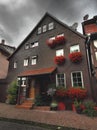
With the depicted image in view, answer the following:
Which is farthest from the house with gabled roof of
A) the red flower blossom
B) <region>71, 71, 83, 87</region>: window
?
the red flower blossom

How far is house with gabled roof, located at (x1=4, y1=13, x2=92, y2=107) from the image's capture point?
10.6 m

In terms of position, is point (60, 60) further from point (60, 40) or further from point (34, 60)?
point (34, 60)

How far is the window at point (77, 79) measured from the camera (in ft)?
33.7

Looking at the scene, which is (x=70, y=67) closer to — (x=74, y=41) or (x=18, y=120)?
(x=74, y=41)

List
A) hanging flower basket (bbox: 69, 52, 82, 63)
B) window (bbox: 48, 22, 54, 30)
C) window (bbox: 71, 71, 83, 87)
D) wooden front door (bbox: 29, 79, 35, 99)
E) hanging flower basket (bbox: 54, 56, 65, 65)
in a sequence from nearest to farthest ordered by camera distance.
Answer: window (bbox: 71, 71, 83, 87)
hanging flower basket (bbox: 69, 52, 82, 63)
hanging flower basket (bbox: 54, 56, 65, 65)
wooden front door (bbox: 29, 79, 35, 99)
window (bbox: 48, 22, 54, 30)

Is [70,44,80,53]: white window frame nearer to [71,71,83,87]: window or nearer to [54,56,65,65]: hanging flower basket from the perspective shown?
[54,56,65,65]: hanging flower basket

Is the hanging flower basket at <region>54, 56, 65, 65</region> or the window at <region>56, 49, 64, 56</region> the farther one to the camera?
the window at <region>56, 49, 64, 56</region>

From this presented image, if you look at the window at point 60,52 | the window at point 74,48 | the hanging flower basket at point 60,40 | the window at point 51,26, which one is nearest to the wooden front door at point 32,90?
the window at point 60,52

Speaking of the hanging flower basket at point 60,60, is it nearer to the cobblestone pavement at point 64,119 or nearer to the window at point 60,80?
the window at point 60,80

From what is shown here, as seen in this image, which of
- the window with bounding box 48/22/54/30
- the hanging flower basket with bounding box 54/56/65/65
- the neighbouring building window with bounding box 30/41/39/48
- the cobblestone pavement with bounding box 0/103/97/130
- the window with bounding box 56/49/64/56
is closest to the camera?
the cobblestone pavement with bounding box 0/103/97/130

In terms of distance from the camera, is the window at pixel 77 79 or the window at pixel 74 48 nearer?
the window at pixel 77 79

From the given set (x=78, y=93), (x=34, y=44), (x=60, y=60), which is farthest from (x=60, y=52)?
(x=78, y=93)

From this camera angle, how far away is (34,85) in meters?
12.7

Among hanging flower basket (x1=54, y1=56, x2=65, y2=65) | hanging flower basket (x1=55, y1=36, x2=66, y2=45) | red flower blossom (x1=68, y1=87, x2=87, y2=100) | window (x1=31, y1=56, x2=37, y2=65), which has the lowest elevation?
red flower blossom (x1=68, y1=87, x2=87, y2=100)
